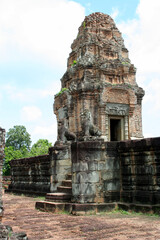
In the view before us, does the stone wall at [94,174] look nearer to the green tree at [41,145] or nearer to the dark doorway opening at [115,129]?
the dark doorway opening at [115,129]

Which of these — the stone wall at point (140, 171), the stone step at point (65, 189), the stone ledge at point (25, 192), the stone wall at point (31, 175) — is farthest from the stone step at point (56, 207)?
the stone ledge at point (25, 192)

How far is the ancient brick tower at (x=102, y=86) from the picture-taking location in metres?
15.1

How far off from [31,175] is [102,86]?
582 centimetres

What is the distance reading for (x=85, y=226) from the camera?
236 inches

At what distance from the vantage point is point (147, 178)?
7.68 meters

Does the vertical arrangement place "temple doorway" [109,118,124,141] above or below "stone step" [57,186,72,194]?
above

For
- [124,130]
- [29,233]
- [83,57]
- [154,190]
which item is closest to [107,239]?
[29,233]

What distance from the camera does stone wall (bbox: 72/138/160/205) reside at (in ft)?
24.9

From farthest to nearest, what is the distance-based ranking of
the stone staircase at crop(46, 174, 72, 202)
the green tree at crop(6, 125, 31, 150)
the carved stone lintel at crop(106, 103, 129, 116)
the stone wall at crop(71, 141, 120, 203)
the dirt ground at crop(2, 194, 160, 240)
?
the green tree at crop(6, 125, 31, 150), the carved stone lintel at crop(106, 103, 129, 116), the stone staircase at crop(46, 174, 72, 202), the stone wall at crop(71, 141, 120, 203), the dirt ground at crop(2, 194, 160, 240)

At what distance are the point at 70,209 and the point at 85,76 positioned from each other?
8935 mm

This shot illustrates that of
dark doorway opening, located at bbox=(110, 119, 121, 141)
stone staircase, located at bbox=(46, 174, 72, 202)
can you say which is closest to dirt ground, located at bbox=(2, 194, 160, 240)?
stone staircase, located at bbox=(46, 174, 72, 202)

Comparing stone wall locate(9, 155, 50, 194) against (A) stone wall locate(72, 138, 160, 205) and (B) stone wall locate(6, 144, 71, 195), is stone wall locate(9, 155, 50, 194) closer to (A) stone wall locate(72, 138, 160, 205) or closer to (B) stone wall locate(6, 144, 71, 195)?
(B) stone wall locate(6, 144, 71, 195)

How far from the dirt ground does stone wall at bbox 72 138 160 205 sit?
2.24ft

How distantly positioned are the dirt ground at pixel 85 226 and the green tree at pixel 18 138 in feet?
128
